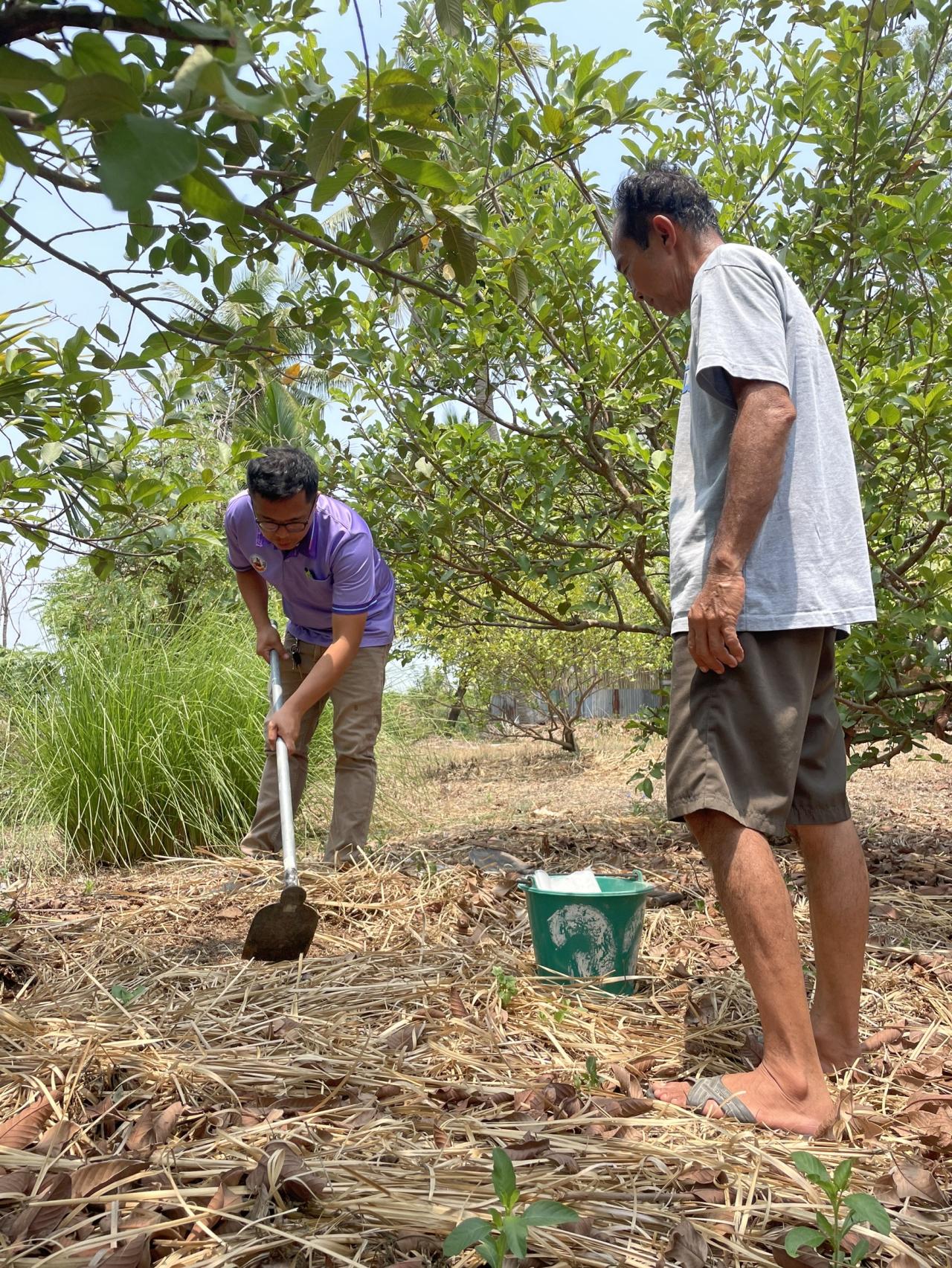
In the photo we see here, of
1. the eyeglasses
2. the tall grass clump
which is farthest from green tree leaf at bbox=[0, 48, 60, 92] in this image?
the tall grass clump

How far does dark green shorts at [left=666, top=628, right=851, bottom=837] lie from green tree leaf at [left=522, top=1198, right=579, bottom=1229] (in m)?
0.78

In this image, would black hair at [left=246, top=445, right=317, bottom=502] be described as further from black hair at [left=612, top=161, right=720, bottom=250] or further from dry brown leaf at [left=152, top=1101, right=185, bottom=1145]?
dry brown leaf at [left=152, top=1101, right=185, bottom=1145]

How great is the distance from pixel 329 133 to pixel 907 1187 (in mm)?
1746

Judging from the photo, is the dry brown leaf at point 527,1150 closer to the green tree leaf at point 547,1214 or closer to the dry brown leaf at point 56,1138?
the green tree leaf at point 547,1214

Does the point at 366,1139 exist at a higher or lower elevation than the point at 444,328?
lower

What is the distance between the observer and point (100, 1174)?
60.9 inches

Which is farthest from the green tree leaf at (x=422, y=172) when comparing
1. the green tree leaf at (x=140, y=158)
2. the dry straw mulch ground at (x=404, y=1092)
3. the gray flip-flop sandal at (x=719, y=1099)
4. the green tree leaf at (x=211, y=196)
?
the gray flip-flop sandal at (x=719, y=1099)

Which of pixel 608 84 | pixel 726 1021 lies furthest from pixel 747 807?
pixel 608 84

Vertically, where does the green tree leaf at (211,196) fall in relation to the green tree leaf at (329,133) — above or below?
below

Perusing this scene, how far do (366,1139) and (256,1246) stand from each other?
337 millimetres

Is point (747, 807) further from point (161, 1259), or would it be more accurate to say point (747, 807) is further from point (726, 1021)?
point (161, 1259)

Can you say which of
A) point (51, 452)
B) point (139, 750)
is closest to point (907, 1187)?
point (51, 452)

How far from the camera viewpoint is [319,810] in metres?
5.75

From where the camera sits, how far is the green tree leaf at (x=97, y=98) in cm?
74
